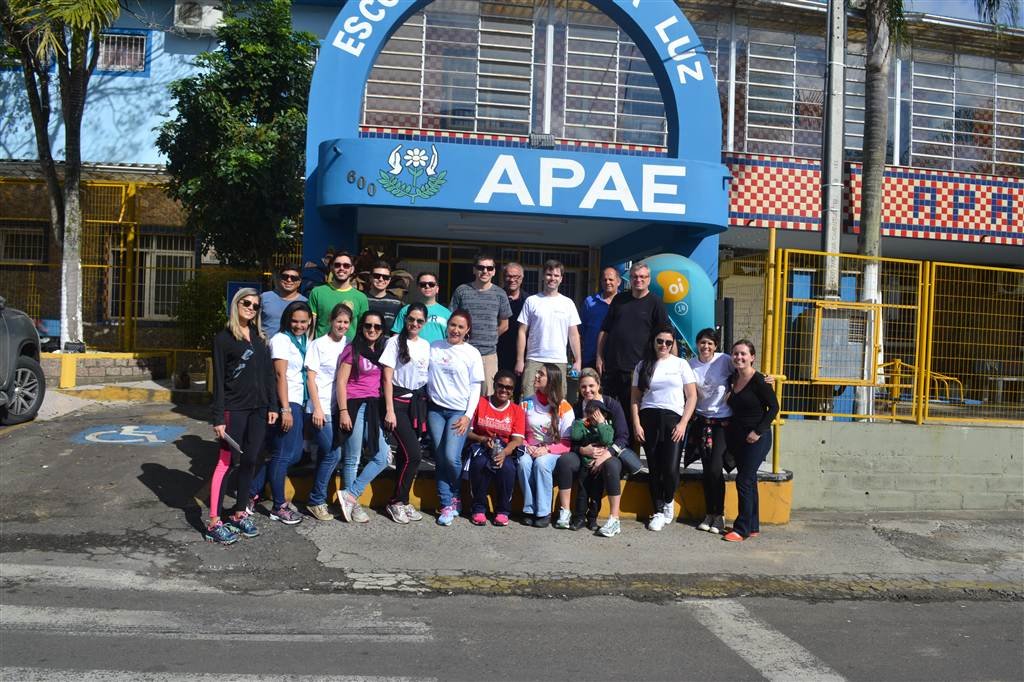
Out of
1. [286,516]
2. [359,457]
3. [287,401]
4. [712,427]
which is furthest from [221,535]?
[712,427]

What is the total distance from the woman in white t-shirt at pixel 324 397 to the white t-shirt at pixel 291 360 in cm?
9

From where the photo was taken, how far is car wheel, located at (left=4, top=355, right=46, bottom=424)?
10.7 metres

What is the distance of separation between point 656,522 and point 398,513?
227cm

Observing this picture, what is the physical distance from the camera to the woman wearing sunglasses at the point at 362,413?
7.68 m

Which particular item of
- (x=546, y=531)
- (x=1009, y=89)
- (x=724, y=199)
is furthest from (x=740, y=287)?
(x=1009, y=89)

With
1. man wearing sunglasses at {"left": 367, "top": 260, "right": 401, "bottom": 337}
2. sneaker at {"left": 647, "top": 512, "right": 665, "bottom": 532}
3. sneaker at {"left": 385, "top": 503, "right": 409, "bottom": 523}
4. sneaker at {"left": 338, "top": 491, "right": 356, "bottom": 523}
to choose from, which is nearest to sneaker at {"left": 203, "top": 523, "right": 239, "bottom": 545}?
sneaker at {"left": 338, "top": 491, "right": 356, "bottom": 523}

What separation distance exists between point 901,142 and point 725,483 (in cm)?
1235

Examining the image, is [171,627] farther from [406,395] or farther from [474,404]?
[474,404]

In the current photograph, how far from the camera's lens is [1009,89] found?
18797 mm

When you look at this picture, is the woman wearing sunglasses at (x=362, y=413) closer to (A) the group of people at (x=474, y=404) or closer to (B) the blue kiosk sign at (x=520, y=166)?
(A) the group of people at (x=474, y=404)

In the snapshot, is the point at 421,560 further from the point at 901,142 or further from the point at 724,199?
the point at 901,142

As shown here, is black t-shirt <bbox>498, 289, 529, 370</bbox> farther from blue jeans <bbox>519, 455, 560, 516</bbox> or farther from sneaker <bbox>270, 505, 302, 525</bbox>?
sneaker <bbox>270, 505, 302, 525</bbox>

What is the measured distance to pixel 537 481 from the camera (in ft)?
25.9

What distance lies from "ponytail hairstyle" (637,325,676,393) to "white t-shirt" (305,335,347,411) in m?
2.65
